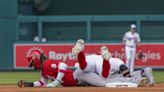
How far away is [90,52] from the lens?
23.5 metres

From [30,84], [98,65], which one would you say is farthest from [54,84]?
[98,65]

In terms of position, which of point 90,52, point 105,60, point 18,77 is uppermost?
point 105,60

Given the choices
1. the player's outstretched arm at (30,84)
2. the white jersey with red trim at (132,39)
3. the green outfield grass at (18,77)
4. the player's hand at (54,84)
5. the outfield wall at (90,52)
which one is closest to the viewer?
the player's hand at (54,84)

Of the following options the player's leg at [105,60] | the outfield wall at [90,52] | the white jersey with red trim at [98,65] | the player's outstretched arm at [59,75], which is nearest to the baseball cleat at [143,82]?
the white jersey with red trim at [98,65]

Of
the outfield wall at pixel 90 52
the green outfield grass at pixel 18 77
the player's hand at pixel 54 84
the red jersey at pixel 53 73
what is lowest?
the green outfield grass at pixel 18 77

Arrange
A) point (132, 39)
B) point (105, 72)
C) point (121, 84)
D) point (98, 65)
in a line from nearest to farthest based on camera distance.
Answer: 1. point (121, 84)
2. point (105, 72)
3. point (98, 65)
4. point (132, 39)

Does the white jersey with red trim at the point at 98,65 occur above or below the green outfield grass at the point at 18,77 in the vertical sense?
above

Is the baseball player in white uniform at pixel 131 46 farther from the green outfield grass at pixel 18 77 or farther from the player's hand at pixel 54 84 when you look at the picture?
the player's hand at pixel 54 84

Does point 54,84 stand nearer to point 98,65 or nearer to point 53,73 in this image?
point 53,73

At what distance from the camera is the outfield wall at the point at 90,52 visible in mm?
23531

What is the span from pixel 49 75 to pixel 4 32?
1266 cm

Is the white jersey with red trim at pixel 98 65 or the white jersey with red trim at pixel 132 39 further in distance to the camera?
the white jersey with red trim at pixel 132 39

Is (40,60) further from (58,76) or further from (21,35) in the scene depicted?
(21,35)

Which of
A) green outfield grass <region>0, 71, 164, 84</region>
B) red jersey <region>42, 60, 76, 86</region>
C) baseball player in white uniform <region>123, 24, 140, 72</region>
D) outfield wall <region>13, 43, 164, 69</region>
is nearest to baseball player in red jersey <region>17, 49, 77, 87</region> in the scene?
red jersey <region>42, 60, 76, 86</region>
